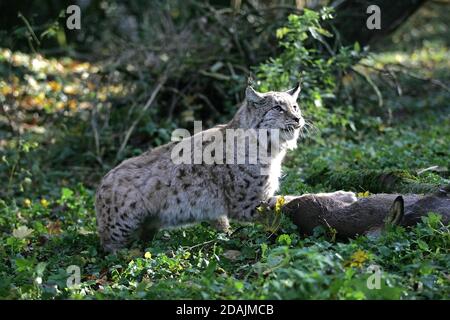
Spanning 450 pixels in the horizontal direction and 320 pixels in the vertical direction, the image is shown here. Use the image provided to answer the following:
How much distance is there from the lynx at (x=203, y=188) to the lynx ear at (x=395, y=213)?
1860mm

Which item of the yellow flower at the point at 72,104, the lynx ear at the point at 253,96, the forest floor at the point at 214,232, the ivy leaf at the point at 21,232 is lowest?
the ivy leaf at the point at 21,232

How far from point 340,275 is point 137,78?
740 cm

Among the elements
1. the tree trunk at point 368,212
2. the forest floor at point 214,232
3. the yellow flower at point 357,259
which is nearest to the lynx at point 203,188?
Answer: the forest floor at point 214,232

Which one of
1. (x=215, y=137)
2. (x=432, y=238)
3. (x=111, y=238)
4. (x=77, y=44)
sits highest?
(x=77, y=44)

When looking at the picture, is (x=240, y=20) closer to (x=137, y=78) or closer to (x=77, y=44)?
(x=137, y=78)

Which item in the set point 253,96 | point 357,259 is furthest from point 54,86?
point 357,259

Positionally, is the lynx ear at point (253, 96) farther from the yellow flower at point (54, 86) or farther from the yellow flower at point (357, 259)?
the yellow flower at point (54, 86)

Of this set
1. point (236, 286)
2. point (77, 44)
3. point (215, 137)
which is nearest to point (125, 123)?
point (215, 137)

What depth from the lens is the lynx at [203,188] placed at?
7.14 meters

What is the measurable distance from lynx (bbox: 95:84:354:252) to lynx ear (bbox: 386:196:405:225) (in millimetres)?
1860

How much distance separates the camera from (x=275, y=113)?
7.15 meters

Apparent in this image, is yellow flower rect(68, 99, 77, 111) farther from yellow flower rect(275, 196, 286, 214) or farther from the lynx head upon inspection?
yellow flower rect(275, 196, 286, 214)
